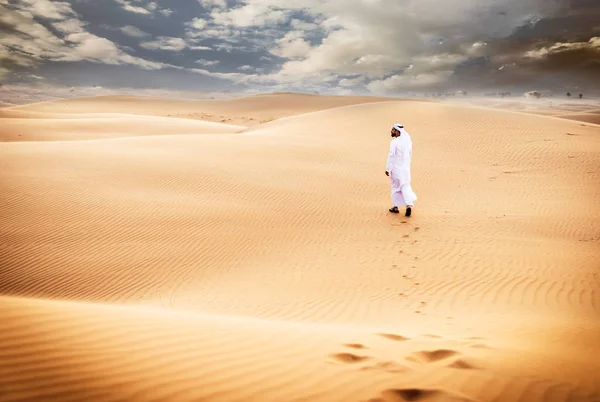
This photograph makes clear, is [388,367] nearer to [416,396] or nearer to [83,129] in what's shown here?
[416,396]

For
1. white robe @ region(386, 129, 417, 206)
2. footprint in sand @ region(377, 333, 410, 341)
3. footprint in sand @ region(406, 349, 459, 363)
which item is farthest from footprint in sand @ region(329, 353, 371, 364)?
white robe @ region(386, 129, 417, 206)

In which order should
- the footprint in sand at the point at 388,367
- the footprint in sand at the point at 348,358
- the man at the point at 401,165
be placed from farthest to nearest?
1. the man at the point at 401,165
2. the footprint in sand at the point at 348,358
3. the footprint in sand at the point at 388,367

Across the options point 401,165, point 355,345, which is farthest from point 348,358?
point 401,165

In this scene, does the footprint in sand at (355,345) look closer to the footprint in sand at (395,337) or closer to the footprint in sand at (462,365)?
the footprint in sand at (395,337)

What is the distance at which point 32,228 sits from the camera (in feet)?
26.6

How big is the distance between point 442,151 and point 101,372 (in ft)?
66.3

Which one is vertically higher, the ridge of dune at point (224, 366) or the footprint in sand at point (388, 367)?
the ridge of dune at point (224, 366)

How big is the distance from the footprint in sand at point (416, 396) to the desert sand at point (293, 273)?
14 mm

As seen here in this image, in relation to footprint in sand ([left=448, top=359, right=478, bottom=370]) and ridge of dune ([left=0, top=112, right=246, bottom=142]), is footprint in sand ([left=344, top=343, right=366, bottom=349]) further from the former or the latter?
ridge of dune ([left=0, top=112, right=246, bottom=142])

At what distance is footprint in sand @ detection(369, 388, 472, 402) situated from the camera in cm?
244

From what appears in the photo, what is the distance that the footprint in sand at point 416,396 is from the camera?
244cm

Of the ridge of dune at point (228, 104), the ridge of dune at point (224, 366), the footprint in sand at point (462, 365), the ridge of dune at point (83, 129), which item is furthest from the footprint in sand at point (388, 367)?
the ridge of dune at point (228, 104)

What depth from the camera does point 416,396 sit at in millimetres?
2494

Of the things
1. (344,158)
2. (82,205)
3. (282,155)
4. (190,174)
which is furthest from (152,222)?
(344,158)
